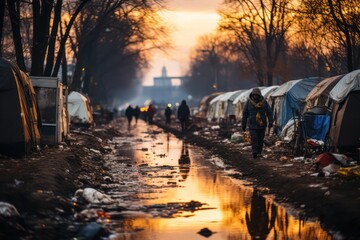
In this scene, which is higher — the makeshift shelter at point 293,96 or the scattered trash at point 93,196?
the makeshift shelter at point 293,96

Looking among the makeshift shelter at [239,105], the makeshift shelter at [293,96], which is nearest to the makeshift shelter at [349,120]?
the makeshift shelter at [293,96]

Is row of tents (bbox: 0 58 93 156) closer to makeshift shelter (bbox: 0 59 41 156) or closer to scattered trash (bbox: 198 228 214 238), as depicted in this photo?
makeshift shelter (bbox: 0 59 41 156)

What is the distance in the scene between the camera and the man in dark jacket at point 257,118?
21.5m

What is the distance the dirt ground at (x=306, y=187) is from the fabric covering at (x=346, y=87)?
6.83 feet

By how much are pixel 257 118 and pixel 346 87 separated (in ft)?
8.22

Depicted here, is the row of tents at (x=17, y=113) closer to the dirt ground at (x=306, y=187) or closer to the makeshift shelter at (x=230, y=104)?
the dirt ground at (x=306, y=187)

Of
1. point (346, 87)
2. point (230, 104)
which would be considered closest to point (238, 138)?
point (346, 87)

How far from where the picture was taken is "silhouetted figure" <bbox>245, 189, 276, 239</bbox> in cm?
1075

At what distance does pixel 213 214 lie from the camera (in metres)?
12.4

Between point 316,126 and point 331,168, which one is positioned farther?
point 316,126

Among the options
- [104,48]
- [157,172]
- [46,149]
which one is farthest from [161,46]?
[157,172]

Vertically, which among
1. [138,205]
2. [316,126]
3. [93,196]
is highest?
[316,126]

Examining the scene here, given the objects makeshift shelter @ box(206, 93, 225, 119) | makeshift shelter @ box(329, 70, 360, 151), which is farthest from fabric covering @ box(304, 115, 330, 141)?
makeshift shelter @ box(206, 93, 225, 119)

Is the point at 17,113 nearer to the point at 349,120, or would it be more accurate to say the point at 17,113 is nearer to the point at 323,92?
the point at 349,120
